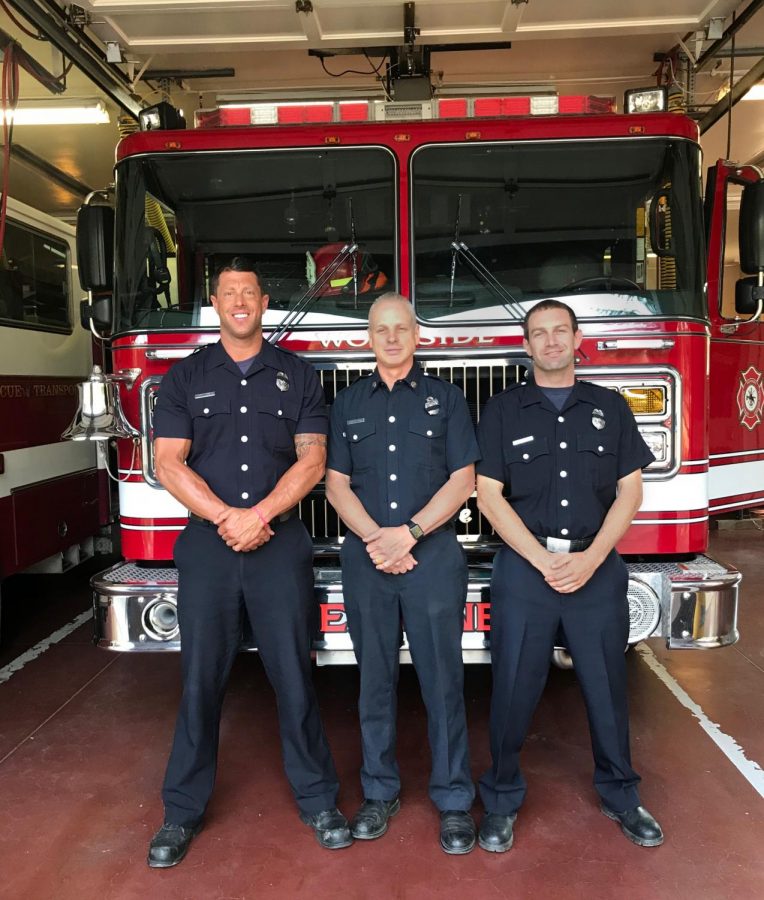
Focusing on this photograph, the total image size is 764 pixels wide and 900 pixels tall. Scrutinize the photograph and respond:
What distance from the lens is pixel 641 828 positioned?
8.93ft

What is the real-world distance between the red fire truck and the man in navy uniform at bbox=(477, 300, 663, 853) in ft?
1.81

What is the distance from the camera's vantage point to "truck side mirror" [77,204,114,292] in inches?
135

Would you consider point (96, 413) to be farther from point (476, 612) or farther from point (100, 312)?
point (476, 612)

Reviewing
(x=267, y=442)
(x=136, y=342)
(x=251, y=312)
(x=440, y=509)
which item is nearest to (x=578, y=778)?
(x=440, y=509)

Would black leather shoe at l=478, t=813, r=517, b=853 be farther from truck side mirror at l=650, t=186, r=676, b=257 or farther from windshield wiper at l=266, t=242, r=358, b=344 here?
truck side mirror at l=650, t=186, r=676, b=257

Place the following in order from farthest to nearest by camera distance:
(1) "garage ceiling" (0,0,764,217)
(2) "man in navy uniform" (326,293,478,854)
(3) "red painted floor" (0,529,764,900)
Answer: (1) "garage ceiling" (0,0,764,217) → (2) "man in navy uniform" (326,293,478,854) → (3) "red painted floor" (0,529,764,900)

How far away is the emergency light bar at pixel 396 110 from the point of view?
3381 mm

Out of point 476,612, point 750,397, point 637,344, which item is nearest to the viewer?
point 476,612

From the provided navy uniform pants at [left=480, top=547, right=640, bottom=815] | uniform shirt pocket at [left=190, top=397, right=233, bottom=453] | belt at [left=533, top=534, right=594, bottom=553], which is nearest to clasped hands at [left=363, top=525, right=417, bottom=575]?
navy uniform pants at [left=480, top=547, right=640, bottom=815]

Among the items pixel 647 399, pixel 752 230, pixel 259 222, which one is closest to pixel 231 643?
pixel 259 222

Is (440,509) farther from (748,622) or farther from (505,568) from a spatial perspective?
(748,622)

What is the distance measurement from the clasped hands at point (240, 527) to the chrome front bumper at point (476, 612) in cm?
51

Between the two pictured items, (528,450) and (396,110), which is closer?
(528,450)

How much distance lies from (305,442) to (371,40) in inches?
113
